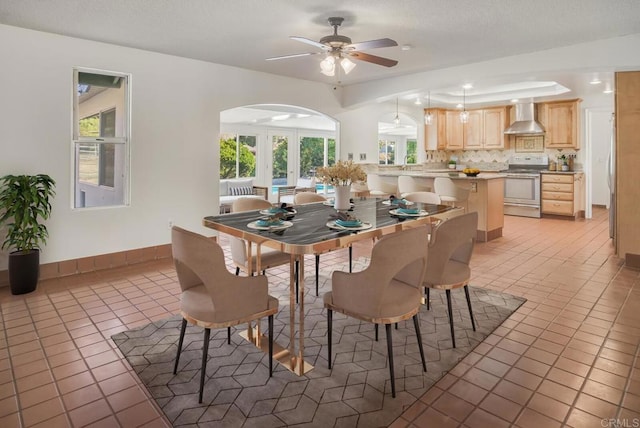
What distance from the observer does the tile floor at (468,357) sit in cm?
185

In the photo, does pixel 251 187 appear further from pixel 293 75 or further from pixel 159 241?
pixel 159 241

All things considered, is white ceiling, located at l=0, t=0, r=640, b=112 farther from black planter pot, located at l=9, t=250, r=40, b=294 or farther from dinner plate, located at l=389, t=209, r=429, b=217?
black planter pot, located at l=9, t=250, r=40, b=294

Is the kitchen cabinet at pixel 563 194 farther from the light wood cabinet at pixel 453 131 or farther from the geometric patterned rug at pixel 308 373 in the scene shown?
the geometric patterned rug at pixel 308 373

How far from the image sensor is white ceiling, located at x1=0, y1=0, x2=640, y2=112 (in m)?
3.12

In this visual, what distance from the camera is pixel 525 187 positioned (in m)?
8.03

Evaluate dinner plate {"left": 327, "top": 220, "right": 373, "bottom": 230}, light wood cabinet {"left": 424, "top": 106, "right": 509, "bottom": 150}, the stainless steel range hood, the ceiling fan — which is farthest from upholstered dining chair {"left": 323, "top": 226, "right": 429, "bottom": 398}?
light wood cabinet {"left": 424, "top": 106, "right": 509, "bottom": 150}

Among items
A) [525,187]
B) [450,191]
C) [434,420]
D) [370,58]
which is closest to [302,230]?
[434,420]

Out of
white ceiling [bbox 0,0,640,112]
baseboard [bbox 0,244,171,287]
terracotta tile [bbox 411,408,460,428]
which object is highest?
white ceiling [bbox 0,0,640,112]

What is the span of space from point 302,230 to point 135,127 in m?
3.14

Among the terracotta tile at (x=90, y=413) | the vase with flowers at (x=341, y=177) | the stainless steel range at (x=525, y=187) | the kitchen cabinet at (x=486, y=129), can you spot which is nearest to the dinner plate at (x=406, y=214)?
the vase with flowers at (x=341, y=177)

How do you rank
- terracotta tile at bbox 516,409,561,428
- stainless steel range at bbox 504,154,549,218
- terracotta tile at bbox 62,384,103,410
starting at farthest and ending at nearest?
stainless steel range at bbox 504,154,549,218, terracotta tile at bbox 62,384,103,410, terracotta tile at bbox 516,409,561,428

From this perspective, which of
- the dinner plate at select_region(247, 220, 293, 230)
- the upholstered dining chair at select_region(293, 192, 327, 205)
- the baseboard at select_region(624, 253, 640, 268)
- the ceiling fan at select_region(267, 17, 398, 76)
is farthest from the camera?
the baseboard at select_region(624, 253, 640, 268)

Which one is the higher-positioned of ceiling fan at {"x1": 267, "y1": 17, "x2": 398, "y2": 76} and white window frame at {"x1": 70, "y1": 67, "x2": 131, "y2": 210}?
ceiling fan at {"x1": 267, "y1": 17, "x2": 398, "y2": 76}

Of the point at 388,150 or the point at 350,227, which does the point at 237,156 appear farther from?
the point at 350,227
